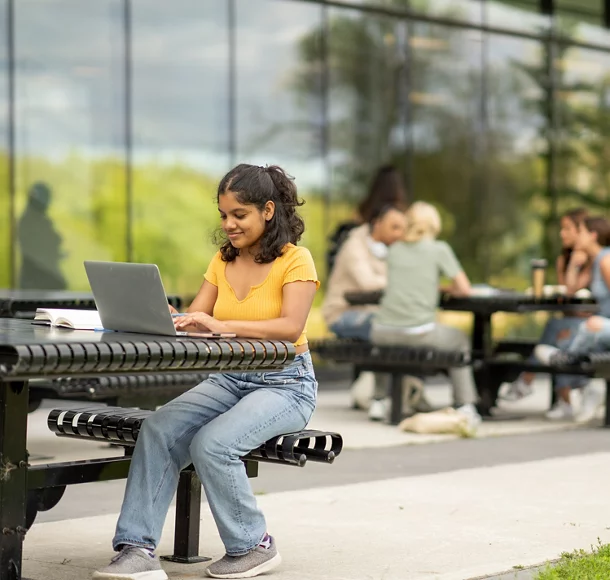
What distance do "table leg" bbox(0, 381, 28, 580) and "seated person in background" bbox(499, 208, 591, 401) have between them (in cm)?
709

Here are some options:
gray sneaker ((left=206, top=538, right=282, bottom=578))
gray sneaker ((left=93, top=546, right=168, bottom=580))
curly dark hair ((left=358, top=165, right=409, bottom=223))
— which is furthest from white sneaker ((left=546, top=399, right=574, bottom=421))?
gray sneaker ((left=93, top=546, right=168, bottom=580))

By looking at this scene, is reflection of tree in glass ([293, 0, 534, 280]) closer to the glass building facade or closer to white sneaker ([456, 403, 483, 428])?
the glass building facade

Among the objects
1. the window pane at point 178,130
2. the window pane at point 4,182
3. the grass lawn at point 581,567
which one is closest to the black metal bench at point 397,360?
the window pane at point 178,130

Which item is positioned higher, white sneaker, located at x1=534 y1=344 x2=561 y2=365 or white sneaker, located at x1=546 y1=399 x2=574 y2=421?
→ white sneaker, located at x1=534 y1=344 x2=561 y2=365

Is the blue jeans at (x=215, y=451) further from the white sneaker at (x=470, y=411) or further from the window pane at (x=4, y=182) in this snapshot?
the window pane at (x=4, y=182)

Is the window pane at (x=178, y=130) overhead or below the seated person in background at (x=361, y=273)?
overhead

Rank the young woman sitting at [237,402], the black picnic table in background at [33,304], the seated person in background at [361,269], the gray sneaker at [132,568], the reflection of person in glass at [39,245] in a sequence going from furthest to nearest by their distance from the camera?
1. the reflection of person in glass at [39,245]
2. the seated person in background at [361,269]
3. the black picnic table in background at [33,304]
4. the young woman sitting at [237,402]
5. the gray sneaker at [132,568]

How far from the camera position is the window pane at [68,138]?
12.2 meters

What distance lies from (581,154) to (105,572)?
13.3 metres

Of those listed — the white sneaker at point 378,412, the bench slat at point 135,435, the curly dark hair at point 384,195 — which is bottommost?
the white sneaker at point 378,412

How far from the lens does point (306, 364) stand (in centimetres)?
546

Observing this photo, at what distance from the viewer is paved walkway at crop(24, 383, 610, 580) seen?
5.53m

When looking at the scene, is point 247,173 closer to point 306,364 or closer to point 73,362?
point 306,364

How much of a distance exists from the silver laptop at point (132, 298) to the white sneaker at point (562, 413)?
6.88 metres
